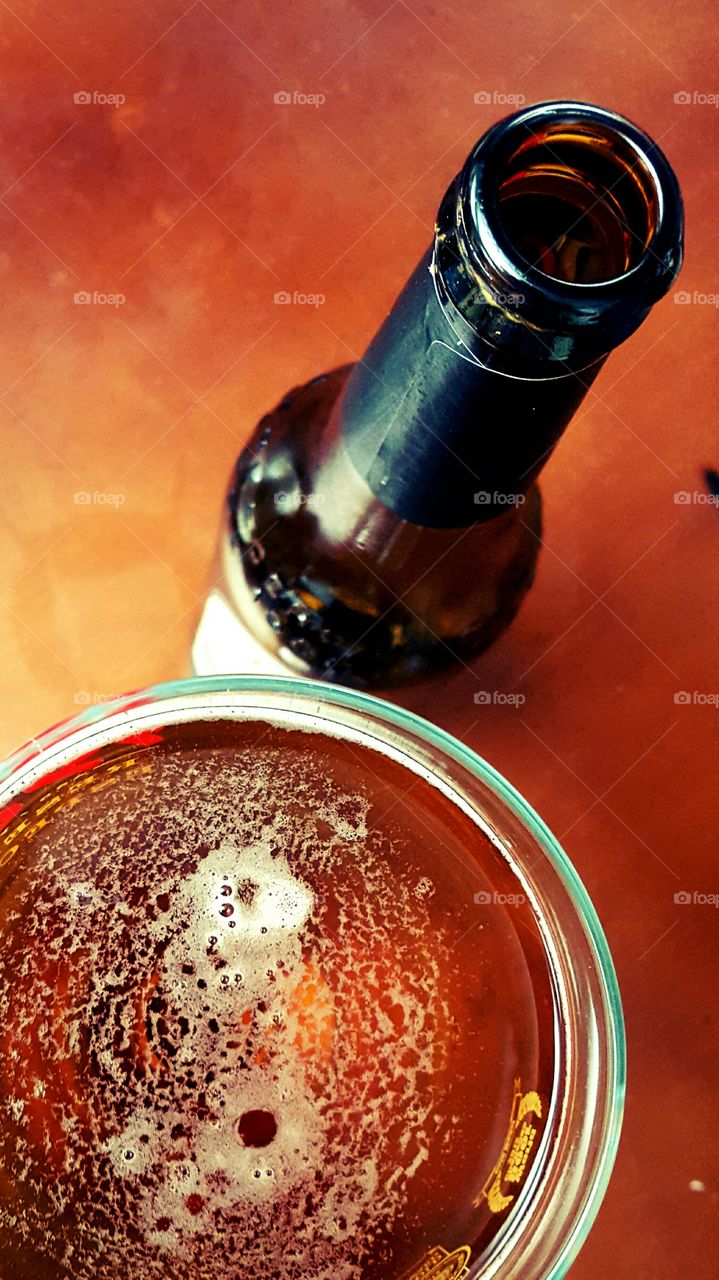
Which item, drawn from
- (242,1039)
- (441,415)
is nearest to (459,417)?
(441,415)

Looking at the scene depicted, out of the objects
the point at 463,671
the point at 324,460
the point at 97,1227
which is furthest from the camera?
the point at 463,671

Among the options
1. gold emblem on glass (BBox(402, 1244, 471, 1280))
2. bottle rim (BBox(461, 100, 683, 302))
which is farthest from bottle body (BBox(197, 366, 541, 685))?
gold emblem on glass (BBox(402, 1244, 471, 1280))

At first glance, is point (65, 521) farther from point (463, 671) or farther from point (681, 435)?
point (681, 435)

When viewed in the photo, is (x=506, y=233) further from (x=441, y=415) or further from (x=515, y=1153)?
(x=515, y=1153)

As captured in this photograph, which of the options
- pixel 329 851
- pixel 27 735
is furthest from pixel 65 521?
pixel 329 851

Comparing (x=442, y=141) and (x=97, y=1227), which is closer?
(x=97, y=1227)

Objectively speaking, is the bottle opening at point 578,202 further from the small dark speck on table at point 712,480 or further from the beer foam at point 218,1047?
the small dark speck on table at point 712,480

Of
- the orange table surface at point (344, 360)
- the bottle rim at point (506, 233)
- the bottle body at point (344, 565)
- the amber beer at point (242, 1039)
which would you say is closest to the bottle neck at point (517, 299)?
the bottle rim at point (506, 233)
